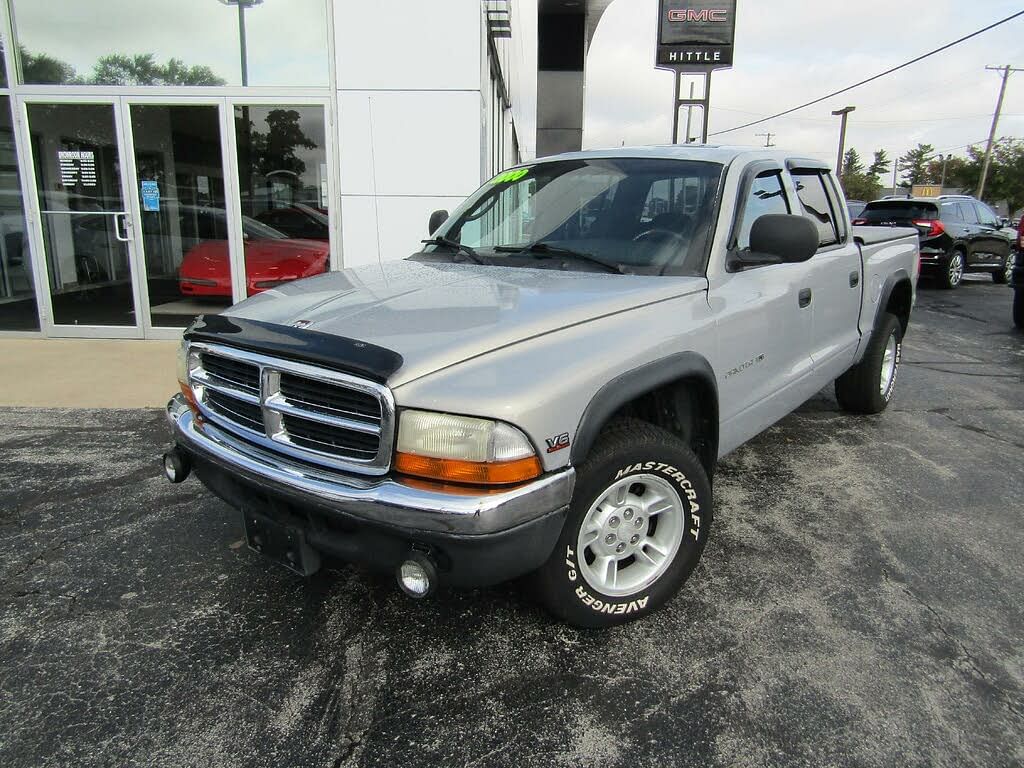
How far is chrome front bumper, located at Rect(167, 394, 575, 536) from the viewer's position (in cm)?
205

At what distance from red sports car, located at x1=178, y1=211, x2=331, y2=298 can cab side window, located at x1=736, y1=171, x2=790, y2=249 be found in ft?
17.2

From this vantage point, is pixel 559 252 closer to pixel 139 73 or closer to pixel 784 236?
pixel 784 236

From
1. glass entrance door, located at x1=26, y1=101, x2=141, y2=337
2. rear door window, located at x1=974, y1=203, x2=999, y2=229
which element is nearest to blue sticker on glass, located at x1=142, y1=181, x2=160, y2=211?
glass entrance door, located at x1=26, y1=101, x2=141, y2=337

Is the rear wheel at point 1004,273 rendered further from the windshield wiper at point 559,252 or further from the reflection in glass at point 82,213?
the reflection in glass at point 82,213

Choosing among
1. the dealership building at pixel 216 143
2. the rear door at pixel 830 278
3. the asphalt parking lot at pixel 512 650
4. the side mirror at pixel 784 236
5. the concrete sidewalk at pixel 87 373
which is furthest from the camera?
the dealership building at pixel 216 143

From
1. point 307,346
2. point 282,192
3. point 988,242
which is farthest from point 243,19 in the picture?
point 988,242

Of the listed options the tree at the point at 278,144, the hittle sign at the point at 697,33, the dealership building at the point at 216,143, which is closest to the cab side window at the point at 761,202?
the dealership building at the point at 216,143

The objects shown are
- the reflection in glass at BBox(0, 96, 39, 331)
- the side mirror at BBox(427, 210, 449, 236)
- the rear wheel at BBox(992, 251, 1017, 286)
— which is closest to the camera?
the side mirror at BBox(427, 210, 449, 236)

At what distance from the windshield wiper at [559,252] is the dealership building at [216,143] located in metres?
4.23

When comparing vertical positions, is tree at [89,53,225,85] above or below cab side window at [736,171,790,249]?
above

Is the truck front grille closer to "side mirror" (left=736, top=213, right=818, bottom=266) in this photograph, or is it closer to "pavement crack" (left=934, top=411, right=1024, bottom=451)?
"side mirror" (left=736, top=213, right=818, bottom=266)

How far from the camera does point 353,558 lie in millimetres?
2234

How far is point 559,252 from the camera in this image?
322 centimetres

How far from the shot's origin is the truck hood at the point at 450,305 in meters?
2.24
